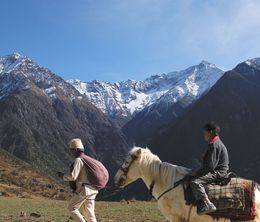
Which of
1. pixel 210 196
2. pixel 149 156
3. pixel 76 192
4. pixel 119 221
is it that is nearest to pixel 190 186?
pixel 210 196

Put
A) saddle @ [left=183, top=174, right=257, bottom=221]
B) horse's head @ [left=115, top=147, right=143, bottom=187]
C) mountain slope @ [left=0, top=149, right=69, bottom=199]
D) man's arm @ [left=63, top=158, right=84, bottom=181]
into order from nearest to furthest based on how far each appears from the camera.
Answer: saddle @ [left=183, top=174, right=257, bottom=221] → horse's head @ [left=115, top=147, right=143, bottom=187] → man's arm @ [left=63, top=158, right=84, bottom=181] → mountain slope @ [left=0, top=149, right=69, bottom=199]

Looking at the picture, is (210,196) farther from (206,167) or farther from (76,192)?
(76,192)

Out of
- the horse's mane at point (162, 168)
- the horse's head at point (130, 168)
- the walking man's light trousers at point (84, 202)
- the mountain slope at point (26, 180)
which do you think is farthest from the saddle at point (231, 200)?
the mountain slope at point (26, 180)

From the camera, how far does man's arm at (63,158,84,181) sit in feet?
46.4

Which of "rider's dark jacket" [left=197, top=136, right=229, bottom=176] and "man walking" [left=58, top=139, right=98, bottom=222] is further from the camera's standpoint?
"man walking" [left=58, top=139, right=98, bottom=222]

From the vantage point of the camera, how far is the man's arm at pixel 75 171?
46.4 ft

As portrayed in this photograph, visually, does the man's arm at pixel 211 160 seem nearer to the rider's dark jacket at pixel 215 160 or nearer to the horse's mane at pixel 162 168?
the rider's dark jacket at pixel 215 160

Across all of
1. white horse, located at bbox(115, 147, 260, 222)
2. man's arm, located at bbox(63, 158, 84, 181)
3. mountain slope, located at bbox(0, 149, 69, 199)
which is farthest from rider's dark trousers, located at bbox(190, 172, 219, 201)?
mountain slope, located at bbox(0, 149, 69, 199)

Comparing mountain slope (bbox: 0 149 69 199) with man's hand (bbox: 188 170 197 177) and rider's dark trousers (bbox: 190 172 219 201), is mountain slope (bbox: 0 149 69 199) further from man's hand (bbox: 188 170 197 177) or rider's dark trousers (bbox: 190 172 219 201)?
rider's dark trousers (bbox: 190 172 219 201)

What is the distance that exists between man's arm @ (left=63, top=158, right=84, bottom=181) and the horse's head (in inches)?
46.5

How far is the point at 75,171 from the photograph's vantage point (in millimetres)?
14289

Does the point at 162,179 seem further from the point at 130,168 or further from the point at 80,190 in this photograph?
the point at 80,190

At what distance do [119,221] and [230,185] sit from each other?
1516cm

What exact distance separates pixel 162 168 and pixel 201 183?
1.21 m
